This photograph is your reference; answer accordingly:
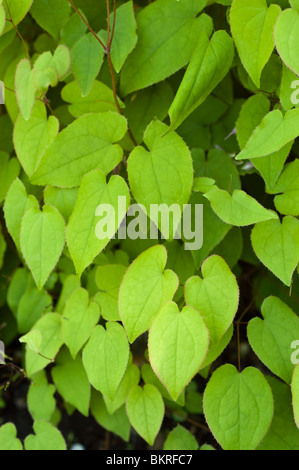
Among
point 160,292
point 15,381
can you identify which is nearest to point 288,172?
point 160,292

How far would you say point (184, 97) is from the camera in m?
0.73

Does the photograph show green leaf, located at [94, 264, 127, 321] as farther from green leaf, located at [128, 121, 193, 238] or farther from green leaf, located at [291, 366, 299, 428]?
green leaf, located at [291, 366, 299, 428]

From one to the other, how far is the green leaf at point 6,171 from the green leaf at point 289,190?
56 cm

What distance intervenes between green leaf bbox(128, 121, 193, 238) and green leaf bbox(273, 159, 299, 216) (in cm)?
17

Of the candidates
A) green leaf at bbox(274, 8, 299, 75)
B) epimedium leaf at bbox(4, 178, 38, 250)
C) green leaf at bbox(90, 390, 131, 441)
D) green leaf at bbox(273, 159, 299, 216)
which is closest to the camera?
green leaf at bbox(274, 8, 299, 75)

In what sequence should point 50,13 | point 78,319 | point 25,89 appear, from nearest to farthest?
point 25,89, point 50,13, point 78,319

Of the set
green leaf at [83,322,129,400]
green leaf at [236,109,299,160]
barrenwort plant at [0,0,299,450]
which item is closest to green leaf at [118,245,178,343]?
barrenwort plant at [0,0,299,450]

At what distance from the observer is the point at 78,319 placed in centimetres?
102

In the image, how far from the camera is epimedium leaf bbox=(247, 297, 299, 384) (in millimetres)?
859

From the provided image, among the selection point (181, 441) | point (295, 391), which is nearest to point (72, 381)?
point (181, 441)

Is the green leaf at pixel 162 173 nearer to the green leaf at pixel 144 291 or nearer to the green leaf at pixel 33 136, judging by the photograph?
the green leaf at pixel 144 291

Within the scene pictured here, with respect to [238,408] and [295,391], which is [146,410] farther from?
[295,391]

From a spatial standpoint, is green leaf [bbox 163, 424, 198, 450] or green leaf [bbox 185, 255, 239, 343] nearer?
green leaf [bbox 185, 255, 239, 343]

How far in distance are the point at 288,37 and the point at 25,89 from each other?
43 cm
